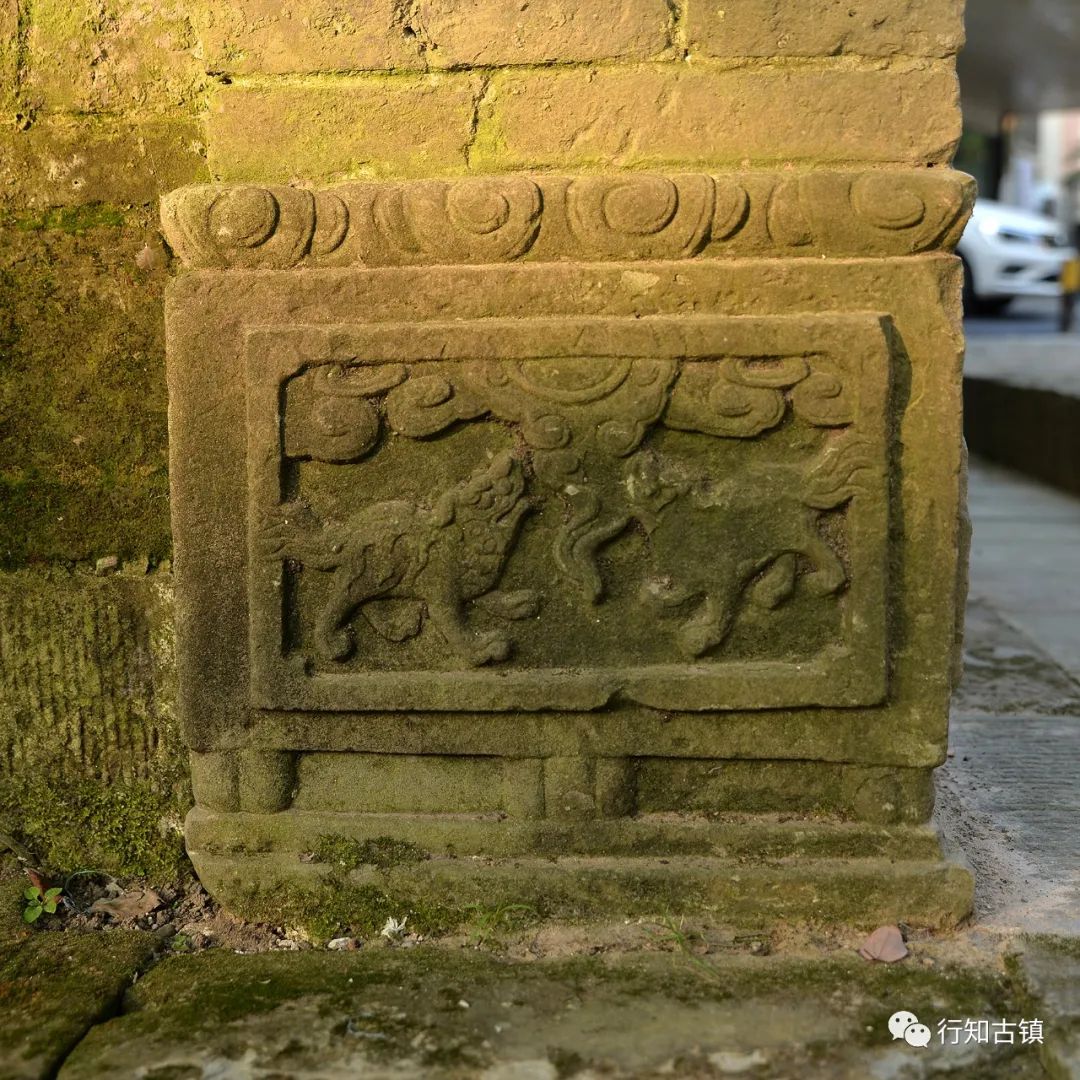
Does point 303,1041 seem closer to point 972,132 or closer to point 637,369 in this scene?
point 637,369

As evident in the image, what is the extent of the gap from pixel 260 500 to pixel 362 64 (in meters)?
0.68

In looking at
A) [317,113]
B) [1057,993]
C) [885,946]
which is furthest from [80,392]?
[1057,993]

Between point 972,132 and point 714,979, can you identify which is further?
point 972,132

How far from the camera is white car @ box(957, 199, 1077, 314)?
13133mm

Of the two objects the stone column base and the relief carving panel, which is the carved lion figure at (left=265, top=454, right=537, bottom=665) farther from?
the stone column base

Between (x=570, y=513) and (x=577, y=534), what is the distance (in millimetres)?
34

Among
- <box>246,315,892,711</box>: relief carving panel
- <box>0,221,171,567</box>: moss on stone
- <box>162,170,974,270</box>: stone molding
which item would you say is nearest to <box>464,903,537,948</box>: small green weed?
<box>246,315,892,711</box>: relief carving panel

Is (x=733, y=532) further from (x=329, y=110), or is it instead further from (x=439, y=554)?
(x=329, y=110)

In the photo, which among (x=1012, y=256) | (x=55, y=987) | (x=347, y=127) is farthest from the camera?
(x=1012, y=256)

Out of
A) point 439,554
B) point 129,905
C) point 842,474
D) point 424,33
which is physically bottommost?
point 129,905

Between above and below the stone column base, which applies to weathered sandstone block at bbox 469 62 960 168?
above

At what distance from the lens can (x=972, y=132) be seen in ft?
66.6

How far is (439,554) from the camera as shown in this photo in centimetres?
189

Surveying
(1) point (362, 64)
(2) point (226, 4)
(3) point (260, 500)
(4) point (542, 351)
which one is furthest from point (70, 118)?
(4) point (542, 351)
